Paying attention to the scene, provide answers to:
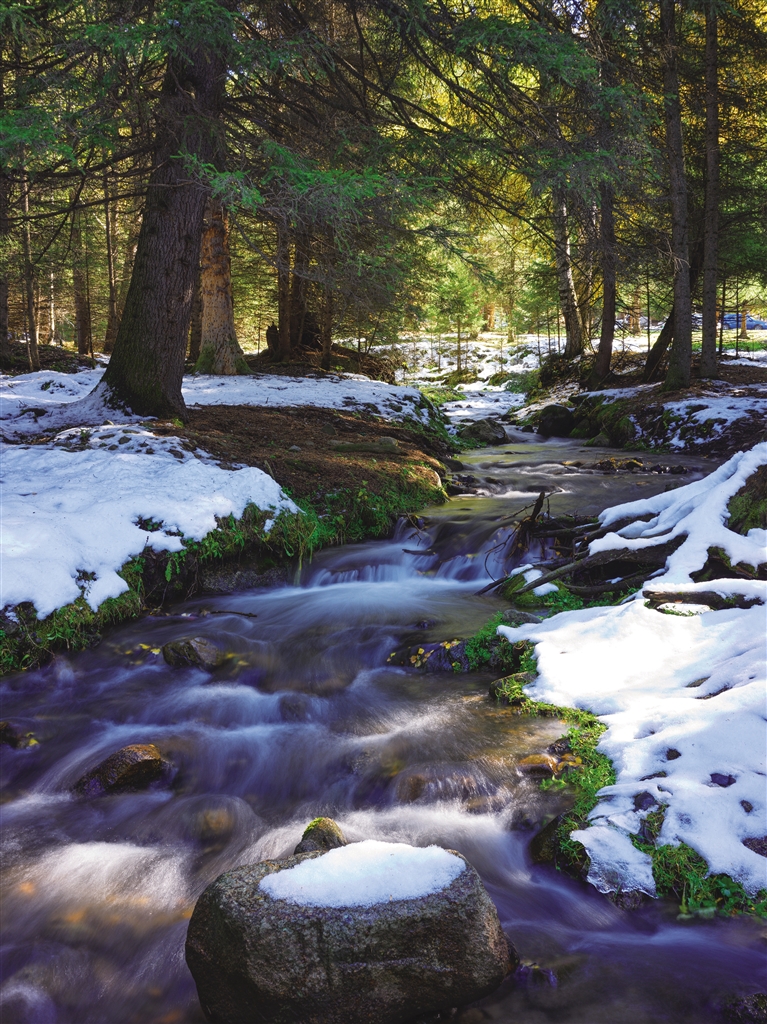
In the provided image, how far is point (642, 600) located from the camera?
4.62m

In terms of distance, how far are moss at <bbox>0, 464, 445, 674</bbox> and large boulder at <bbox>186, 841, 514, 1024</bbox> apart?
342 cm

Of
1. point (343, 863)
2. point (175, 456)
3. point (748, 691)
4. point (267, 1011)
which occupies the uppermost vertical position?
point (175, 456)

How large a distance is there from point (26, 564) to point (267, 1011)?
4.07 meters

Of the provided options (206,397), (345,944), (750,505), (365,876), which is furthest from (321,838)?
(206,397)

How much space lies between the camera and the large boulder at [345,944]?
2.10m

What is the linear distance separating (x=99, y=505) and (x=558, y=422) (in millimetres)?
12609

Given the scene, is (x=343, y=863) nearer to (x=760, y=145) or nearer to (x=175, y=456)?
(x=175, y=456)

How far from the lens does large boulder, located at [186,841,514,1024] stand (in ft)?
6.89

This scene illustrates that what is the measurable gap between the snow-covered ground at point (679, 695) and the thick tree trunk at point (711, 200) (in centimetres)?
1103

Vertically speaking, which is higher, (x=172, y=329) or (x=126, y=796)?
(x=172, y=329)

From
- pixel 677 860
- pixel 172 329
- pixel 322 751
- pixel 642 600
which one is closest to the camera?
pixel 677 860

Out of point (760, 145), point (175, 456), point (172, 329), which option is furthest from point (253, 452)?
point (760, 145)

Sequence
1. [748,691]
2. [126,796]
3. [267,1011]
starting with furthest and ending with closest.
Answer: [126,796] < [748,691] < [267,1011]

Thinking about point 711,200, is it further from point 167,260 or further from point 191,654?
point 191,654
